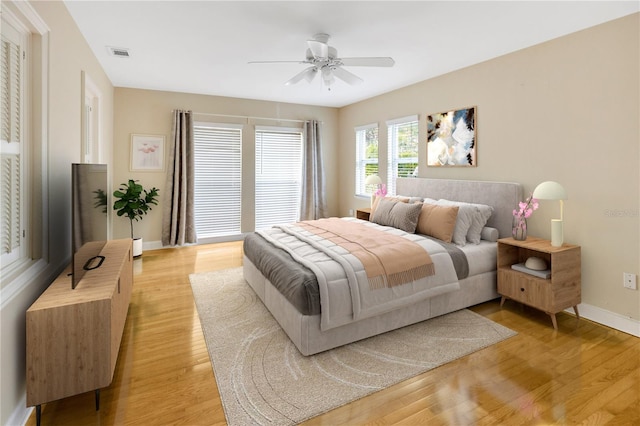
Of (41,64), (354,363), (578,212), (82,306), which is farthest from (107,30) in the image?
(578,212)

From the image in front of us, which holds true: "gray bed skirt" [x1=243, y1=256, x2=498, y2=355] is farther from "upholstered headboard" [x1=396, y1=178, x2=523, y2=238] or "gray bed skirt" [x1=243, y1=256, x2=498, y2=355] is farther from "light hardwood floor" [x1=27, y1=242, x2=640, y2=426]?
"upholstered headboard" [x1=396, y1=178, x2=523, y2=238]

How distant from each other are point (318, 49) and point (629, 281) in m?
3.24

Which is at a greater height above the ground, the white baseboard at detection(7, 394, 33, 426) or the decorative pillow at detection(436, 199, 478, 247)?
the decorative pillow at detection(436, 199, 478, 247)

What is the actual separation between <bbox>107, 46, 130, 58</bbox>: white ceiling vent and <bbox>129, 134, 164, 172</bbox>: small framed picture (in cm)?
174

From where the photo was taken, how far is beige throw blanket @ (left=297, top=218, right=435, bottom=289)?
2.56 metres

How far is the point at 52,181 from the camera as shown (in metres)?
2.31

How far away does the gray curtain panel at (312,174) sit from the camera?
640 centimetres

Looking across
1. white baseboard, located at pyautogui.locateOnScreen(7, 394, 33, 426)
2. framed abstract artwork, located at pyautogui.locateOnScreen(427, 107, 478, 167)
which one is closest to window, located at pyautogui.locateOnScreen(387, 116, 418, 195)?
framed abstract artwork, located at pyautogui.locateOnScreen(427, 107, 478, 167)

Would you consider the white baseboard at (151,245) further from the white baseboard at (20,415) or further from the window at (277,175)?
the white baseboard at (20,415)

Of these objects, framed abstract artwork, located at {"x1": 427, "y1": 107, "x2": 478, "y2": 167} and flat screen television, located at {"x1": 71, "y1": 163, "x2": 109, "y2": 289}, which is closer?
flat screen television, located at {"x1": 71, "y1": 163, "x2": 109, "y2": 289}

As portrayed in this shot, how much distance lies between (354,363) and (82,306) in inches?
65.7

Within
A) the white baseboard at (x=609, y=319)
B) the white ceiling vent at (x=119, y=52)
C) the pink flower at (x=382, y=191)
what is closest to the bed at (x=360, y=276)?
the white baseboard at (x=609, y=319)

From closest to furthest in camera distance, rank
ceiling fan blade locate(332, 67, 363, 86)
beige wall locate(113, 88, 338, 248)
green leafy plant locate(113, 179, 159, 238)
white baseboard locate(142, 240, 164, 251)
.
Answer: ceiling fan blade locate(332, 67, 363, 86) < green leafy plant locate(113, 179, 159, 238) < beige wall locate(113, 88, 338, 248) < white baseboard locate(142, 240, 164, 251)

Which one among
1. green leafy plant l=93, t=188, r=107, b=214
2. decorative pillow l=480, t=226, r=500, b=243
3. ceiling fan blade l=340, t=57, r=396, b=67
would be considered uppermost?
ceiling fan blade l=340, t=57, r=396, b=67
